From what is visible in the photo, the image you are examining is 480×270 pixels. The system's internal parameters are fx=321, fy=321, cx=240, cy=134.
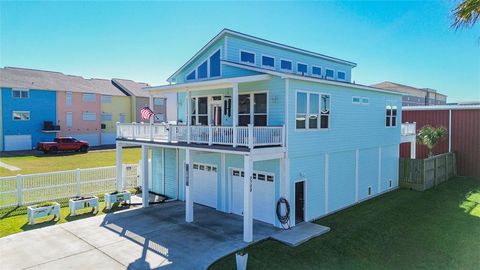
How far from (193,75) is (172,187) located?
20.5 feet

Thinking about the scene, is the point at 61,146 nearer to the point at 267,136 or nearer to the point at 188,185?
the point at 188,185

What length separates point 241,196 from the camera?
46.7 feet

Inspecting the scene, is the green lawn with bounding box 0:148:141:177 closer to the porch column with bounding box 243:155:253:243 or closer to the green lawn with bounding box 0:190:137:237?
the green lawn with bounding box 0:190:137:237

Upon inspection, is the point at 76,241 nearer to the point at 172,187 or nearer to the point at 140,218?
the point at 140,218

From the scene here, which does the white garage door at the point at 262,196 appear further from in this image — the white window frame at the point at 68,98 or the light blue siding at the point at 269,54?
the white window frame at the point at 68,98

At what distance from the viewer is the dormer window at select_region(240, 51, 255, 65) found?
15.6m

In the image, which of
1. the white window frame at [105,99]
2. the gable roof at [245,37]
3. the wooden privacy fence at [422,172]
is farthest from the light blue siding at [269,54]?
the white window frame at [105,99]

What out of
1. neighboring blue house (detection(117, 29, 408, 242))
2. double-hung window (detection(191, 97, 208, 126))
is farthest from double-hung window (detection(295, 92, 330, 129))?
double-hung window (detection(191, 97, 208, 126))

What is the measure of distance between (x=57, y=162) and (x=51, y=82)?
1793 cm

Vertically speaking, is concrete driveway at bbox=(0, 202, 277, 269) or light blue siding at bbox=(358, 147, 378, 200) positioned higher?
light blue siding at bbox=(358, 147, 378, 200)

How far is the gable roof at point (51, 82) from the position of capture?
37.1 m

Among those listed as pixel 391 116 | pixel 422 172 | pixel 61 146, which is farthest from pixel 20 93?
pixel 422 172

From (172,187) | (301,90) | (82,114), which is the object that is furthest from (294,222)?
(82,114)

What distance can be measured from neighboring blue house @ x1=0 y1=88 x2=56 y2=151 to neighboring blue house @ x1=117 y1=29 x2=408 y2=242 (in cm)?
2635
